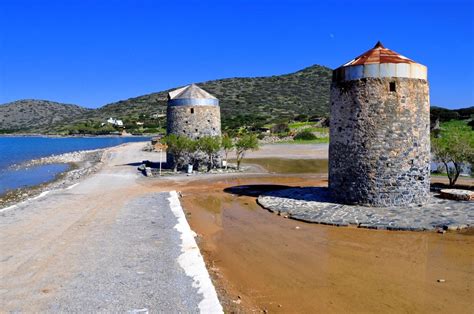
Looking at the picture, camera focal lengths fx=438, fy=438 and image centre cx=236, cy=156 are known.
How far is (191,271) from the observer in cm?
797

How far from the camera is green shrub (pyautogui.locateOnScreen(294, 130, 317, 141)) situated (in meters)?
53.1

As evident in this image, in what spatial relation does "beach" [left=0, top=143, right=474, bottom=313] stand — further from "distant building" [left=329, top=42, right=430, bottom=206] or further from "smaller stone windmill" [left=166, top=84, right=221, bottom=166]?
"smaller stone windmill" [left=166, top=84, right=221, bottom=166]

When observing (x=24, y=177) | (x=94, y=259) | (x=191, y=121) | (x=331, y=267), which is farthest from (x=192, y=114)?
(x=331, y=267)

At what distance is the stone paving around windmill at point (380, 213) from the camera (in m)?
11.5

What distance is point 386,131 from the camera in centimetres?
1328

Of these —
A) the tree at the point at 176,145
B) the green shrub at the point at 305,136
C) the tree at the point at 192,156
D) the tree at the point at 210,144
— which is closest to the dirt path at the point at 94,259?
the tree at the point at 176,145

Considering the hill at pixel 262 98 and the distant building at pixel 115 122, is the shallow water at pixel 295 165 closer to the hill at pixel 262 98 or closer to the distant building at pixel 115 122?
the hill at pixel 262 98

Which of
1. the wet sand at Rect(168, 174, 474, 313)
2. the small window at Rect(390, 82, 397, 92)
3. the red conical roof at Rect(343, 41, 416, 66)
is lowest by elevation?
the wet sand at Rect(168, 174, 474, 313)

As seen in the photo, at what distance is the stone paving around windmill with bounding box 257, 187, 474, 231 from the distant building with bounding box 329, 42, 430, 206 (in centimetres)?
56

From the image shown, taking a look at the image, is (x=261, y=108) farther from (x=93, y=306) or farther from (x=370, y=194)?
(x=93, y=306)

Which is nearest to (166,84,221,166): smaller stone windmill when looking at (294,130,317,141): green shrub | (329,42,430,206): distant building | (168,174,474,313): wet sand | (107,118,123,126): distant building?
(168,174,474,313): wet sand

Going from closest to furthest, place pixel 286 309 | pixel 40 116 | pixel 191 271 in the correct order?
1. pixel 286 309
2. pixel 191 271
3. pixel 40 116

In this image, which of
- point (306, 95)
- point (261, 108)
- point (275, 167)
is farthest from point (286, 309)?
point (306, 95)

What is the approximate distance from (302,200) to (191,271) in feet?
25.8
